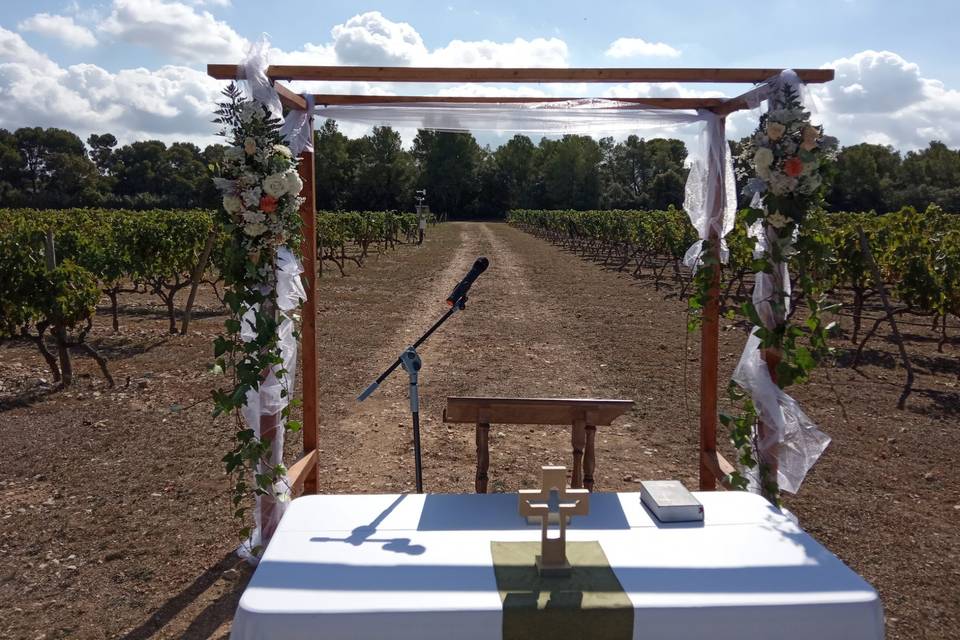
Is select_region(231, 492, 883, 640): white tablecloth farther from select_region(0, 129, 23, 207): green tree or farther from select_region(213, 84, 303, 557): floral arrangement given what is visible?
select_region(0, 129, 23, 207): green tree

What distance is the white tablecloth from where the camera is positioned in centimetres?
202

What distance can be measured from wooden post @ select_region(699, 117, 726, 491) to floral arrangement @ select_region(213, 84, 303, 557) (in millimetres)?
2178

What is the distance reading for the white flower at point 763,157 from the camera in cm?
340

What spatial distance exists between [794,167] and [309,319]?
2.61m

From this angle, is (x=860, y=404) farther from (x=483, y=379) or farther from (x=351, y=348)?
(x=351, y=348)

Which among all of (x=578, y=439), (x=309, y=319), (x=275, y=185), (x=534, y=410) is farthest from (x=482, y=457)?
(x=275, y=185)

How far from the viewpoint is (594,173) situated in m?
65.2

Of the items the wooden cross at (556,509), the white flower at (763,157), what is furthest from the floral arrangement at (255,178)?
the white flower at (763,157)

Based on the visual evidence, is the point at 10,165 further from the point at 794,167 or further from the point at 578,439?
the point at 794,167

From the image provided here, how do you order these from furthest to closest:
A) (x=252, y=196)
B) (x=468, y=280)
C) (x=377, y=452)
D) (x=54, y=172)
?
(x=54, y=172) < (x=377, y=452) < (x=252, y=196) < (x=468, y=280)

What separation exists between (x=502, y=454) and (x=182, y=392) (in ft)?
12.0

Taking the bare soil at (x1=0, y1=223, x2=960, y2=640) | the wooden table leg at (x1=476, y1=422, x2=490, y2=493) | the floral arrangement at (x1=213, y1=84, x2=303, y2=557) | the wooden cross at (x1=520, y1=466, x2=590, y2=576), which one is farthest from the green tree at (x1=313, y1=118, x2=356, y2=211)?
the wooden cross at (x1=520, y1=466, x2=590, y2=576)

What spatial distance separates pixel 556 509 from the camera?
7.55 ft

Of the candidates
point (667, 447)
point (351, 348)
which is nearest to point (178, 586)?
point (667, 447)
